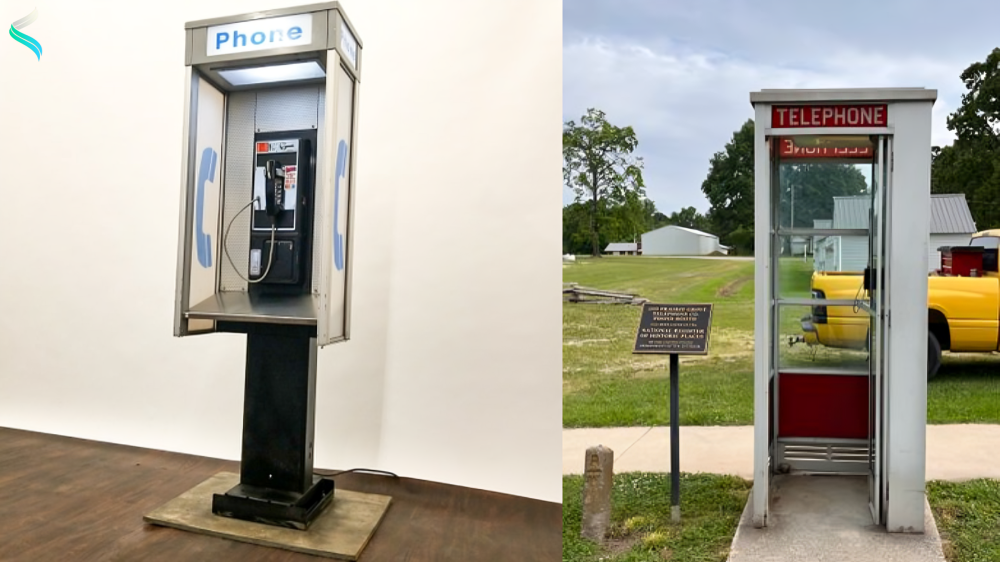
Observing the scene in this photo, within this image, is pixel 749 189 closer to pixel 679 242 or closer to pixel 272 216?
pixel 679 242

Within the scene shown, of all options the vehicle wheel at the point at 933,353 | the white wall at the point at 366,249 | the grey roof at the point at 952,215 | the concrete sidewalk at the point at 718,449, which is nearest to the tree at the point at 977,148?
the grey roof at the point at 952,215

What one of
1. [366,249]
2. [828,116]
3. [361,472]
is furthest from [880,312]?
[361,472]

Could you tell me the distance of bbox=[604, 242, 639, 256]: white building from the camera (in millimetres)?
4727

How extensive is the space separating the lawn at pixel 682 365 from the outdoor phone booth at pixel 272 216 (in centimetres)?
213

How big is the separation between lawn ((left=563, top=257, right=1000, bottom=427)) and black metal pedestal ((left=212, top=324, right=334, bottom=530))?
228 cm

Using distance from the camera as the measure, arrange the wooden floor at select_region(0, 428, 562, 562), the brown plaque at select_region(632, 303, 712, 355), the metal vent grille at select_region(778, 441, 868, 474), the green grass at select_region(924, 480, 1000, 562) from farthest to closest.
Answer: the metal vent grille at select_region(778, 441, 868, 474)
the brown plaque at select_region(632, 303, 712, 355)
the green grass at select_region(924, 480, 1000, 562)
the wooden floor at select_region(0, 428, 562, 562)

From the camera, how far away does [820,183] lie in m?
3.44

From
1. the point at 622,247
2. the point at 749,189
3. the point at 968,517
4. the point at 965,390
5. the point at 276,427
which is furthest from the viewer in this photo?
the point at 965,390

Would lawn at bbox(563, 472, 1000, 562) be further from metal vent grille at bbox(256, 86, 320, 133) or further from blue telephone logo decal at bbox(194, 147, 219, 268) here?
metal vent grille at bbox(256, 86, 320, 133)

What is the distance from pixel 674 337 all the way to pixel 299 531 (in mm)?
1709

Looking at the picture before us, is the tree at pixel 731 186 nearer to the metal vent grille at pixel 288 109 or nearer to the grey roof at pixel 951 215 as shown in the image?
the metal vent grille at pixel 288 109

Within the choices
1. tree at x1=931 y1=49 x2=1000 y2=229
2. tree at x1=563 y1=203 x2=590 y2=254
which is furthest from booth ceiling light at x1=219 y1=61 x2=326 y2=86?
tree at x1=931 y1=49 x2=1000 y2=229

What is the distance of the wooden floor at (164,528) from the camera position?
252 centimetres

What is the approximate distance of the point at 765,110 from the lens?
9.11ft
